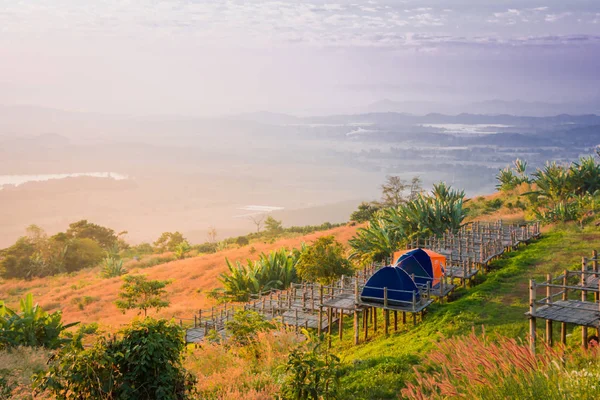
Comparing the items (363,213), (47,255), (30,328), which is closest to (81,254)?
(47,255)

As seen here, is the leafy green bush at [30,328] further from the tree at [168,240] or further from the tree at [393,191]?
the tree at [393,191]

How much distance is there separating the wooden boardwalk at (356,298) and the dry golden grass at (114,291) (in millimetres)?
6795

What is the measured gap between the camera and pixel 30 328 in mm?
12852

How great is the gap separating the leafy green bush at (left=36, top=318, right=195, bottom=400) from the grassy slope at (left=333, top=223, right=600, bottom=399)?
3224mm

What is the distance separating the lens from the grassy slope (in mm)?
9828

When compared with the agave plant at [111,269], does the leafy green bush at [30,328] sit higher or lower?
higher

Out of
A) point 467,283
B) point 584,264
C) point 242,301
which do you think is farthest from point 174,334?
point 242,301

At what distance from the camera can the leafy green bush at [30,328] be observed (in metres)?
12.4

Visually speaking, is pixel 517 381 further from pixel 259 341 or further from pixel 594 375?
pixel 259 341

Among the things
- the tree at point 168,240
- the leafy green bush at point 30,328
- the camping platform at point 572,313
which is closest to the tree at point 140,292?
the leafy green bush at point 30,328

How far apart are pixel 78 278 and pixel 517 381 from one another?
47.2 metres

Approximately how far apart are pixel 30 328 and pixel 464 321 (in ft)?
33.1

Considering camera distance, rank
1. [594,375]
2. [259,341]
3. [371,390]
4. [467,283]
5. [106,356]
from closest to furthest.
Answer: [594,375]
[106,356]
[371,390]
[259,341]
[467,283]

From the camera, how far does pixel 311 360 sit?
25.8 feet
